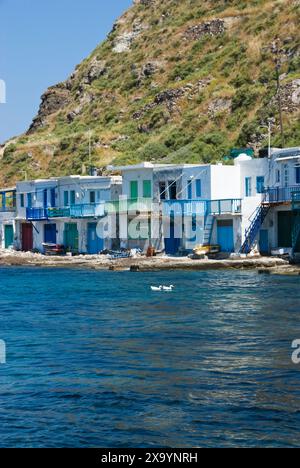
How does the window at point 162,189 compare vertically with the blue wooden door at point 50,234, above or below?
above

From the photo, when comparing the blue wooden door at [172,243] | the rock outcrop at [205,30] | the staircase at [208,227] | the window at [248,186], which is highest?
the rock outcrop at [205,30]

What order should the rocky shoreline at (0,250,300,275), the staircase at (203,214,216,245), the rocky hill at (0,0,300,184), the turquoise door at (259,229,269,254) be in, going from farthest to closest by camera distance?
the rocky hill at (0,0,300,184) < the staircase at (203,214,216,245) < the turquoise door at (259,229,269,254) < the rocky shoreline at (0,250,300,275)

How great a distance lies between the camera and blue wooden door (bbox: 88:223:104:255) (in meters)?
60.3

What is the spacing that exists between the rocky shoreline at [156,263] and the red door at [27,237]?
25.5ft

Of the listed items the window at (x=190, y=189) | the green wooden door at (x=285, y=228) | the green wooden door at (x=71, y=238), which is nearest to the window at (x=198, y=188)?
the window at (x=190, y=189)

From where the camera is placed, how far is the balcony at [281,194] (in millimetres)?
50312

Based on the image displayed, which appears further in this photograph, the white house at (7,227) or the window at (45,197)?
the white house at (7,227)

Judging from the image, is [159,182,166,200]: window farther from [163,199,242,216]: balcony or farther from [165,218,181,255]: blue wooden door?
[165,218,181,255]: blue wooden door

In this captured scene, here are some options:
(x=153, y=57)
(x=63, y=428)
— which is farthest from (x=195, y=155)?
(x=63, y=428)

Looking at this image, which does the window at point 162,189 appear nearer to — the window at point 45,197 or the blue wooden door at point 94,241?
the blue wooden door at point 94,241

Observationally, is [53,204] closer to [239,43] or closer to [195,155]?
[195,155]

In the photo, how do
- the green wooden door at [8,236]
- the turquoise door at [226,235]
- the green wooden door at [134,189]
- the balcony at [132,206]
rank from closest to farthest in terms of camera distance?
the turquoise door at [226,235]
the balcony at [132,206]
the green wooden door at [134,189]
the green wooden door at [8,236]

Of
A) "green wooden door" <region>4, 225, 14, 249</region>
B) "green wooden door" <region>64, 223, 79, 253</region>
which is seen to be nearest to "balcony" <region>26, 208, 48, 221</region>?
"green wooden door" <region>64, 223, 79, 253</region>

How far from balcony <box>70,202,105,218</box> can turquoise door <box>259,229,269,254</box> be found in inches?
494
